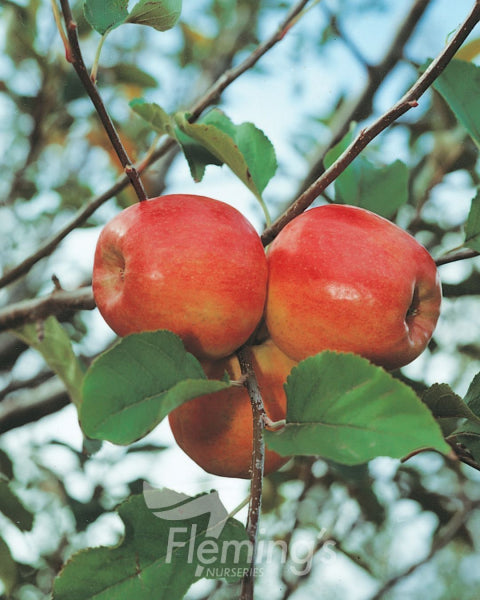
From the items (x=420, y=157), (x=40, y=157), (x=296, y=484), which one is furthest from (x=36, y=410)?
(x=420, y=157)

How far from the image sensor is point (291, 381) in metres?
0.47

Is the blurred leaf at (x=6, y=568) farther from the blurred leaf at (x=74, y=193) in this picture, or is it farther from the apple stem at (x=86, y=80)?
the blurred leaf at (x=74, y=193)

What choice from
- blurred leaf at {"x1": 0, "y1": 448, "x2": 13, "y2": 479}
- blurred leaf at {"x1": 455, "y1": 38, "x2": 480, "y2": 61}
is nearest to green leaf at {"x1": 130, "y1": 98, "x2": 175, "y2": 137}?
blurred leaf at {"x1": 455, "y1": 38, "x2": 480, "y2": 61}

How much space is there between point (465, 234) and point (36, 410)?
2.97 feet

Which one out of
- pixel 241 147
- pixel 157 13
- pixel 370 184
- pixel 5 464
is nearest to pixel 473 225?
pixel 370 184

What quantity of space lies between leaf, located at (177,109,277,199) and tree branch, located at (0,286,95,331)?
248 mm

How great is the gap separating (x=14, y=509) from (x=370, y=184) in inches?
27.3

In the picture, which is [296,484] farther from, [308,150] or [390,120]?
[390,120]

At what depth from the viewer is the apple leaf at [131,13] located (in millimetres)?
607

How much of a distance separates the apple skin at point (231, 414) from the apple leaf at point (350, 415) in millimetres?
156

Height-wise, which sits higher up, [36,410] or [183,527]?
[183,527]

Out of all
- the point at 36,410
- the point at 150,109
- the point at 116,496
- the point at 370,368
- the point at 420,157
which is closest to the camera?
the point at 370,368

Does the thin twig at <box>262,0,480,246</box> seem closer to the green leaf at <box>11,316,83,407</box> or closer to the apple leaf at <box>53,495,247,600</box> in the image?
the apple leaf at <box>53,495,247,600</box>

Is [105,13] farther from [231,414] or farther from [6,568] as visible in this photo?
[6,568]
